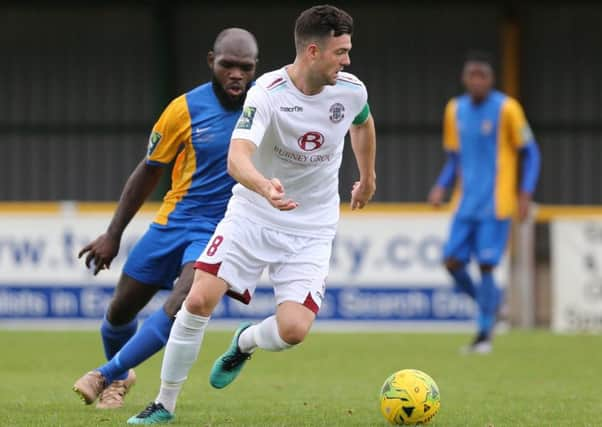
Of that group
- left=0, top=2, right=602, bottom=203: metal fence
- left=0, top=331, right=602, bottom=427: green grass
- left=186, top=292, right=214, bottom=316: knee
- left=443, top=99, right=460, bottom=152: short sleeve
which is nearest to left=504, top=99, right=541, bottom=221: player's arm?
left=443, top=99, right=460, bottom=152: short sleeve

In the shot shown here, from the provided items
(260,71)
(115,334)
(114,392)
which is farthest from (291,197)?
(260,71)

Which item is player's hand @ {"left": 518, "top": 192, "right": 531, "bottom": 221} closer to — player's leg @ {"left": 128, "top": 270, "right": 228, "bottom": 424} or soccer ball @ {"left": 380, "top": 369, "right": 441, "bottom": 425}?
soccer ball @ {"left": 380, "top": 369, "right": 441, "bottom": 425}

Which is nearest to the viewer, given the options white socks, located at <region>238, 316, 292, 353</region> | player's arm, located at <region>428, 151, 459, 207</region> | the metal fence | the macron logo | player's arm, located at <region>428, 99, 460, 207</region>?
the macron logo

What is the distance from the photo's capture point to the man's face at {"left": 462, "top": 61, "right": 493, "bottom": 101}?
12078mm

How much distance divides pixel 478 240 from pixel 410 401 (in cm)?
577

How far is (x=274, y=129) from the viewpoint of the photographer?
6555mm

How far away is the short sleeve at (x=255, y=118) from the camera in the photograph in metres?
6.28

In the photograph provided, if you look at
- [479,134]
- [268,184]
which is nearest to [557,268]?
[479,134]

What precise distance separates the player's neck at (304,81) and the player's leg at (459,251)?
5.80 meters

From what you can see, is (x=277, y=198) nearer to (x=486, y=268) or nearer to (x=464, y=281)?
(x=486, y=268)

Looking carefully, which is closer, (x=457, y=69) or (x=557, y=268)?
(x=557, y=268)

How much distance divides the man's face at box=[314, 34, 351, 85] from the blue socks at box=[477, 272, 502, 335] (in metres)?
6.01

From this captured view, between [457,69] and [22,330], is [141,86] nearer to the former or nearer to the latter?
[457,69]

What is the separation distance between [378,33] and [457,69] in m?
1.31
